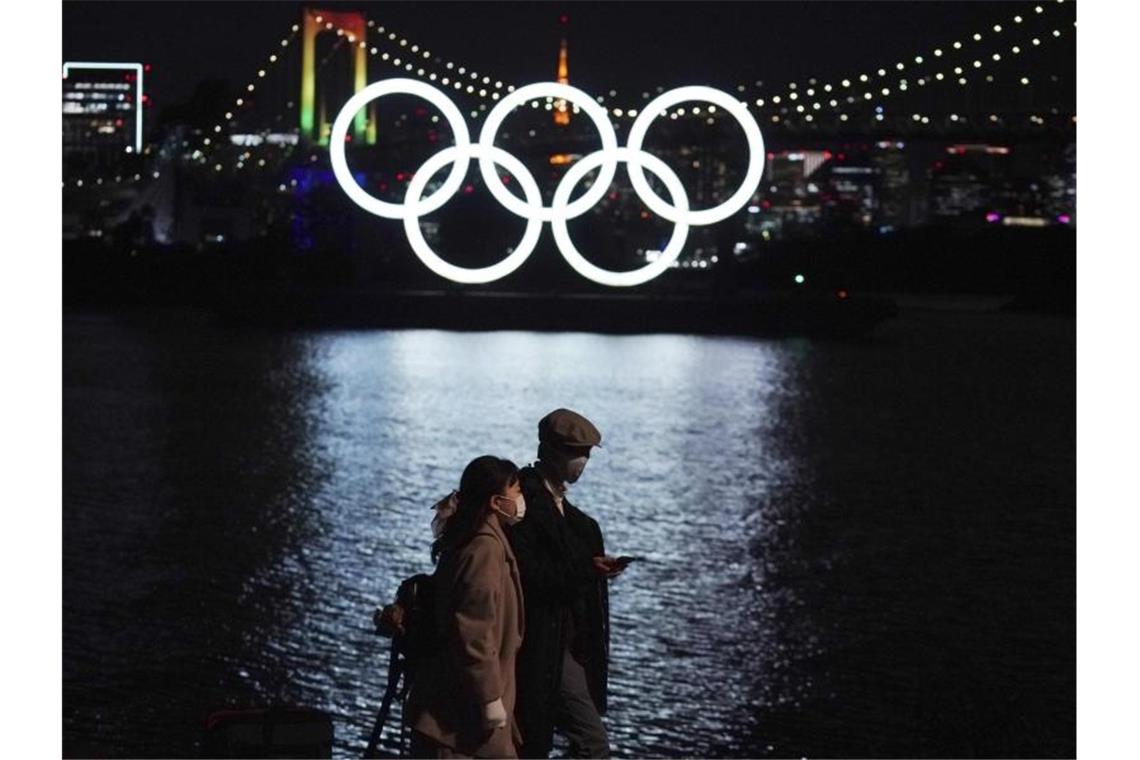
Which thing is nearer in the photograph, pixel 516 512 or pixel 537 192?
pixel 516 512

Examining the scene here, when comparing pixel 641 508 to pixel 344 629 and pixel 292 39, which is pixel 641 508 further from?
pixel 292 39

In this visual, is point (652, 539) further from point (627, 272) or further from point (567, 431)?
point (567, 431)

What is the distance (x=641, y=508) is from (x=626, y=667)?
22.5 ft

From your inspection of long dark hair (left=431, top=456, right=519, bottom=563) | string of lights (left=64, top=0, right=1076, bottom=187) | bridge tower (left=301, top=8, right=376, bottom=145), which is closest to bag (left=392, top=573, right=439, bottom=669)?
long dark hair (left=431, top=456, right=519, bottom=563)

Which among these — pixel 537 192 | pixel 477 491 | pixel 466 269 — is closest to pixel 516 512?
pixel 477 491

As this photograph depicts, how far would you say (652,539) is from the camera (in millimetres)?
14570

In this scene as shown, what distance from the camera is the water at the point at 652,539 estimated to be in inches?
357

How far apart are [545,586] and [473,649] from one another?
291 mm

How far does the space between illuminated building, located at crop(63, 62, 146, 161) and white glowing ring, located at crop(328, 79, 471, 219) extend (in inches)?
2034

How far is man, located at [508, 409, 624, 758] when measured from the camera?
363 cm

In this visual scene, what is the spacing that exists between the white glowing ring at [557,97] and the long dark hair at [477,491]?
8.17 feet

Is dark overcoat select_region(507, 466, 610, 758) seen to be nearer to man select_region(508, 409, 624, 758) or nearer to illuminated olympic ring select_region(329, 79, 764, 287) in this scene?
man select_region(508, 409, 624, 758)

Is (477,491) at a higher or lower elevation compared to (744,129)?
lower
